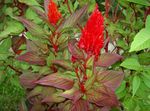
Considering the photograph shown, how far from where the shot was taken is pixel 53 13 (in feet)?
5.84

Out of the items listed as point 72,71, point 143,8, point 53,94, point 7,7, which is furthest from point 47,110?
point 143,8

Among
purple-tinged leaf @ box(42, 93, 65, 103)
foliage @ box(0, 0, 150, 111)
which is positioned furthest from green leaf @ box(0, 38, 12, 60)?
purple-tinged leaf @ box(42, 93, 65, 103)

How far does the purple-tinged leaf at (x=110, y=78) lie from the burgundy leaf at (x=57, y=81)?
145 millimetres

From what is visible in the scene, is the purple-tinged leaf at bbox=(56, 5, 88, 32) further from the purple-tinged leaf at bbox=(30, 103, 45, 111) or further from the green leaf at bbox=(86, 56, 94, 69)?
the purple-tinged leaf at bbox=(30, 103, 45, 111)

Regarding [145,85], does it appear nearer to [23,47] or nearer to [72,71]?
[72,71]

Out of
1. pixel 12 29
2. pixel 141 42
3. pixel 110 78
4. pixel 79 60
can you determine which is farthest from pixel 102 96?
pixel 12 29

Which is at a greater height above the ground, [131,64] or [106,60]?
[106,60]

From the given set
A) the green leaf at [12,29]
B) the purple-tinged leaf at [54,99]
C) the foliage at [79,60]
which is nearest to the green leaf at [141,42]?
the foliage at [79,60]

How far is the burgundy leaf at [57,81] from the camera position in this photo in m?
1.90

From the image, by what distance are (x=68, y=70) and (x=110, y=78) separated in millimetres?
216

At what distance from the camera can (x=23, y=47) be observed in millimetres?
2502

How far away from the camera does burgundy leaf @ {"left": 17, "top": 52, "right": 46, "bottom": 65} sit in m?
2.05

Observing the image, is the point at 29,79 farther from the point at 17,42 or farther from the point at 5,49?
the point at 17,42

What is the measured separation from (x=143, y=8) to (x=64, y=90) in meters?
1.09
